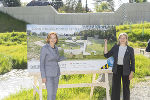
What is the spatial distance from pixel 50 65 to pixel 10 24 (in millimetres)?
14579

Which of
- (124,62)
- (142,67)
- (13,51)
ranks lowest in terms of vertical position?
(142,67)

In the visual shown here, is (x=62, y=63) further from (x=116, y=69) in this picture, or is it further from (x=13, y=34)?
(x=13, y=34)

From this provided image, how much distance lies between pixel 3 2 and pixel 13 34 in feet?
22.7

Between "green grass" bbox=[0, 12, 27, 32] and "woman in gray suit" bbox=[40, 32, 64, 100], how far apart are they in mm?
13445

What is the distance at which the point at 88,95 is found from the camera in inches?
179

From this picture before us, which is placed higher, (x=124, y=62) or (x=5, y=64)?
(x=124, y=62)

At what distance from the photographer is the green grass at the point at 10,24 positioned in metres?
16.3

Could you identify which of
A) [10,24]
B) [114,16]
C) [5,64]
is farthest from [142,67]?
[10,24]

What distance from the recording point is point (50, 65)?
3.10 metres

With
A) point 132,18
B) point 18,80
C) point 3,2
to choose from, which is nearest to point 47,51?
point 18,80

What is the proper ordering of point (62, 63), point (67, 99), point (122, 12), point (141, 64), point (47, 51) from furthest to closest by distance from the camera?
point (122, 12) → point (141, 64) → point (67, 99) → point (62, 63) → point (47, 51)

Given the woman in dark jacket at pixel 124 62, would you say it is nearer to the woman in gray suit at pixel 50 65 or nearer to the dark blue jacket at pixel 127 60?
the dark blue jacket at pixel 127 60

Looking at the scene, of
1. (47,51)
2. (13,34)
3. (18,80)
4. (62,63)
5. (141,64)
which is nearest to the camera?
(47,51)

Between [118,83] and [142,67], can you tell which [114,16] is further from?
[118,83]
